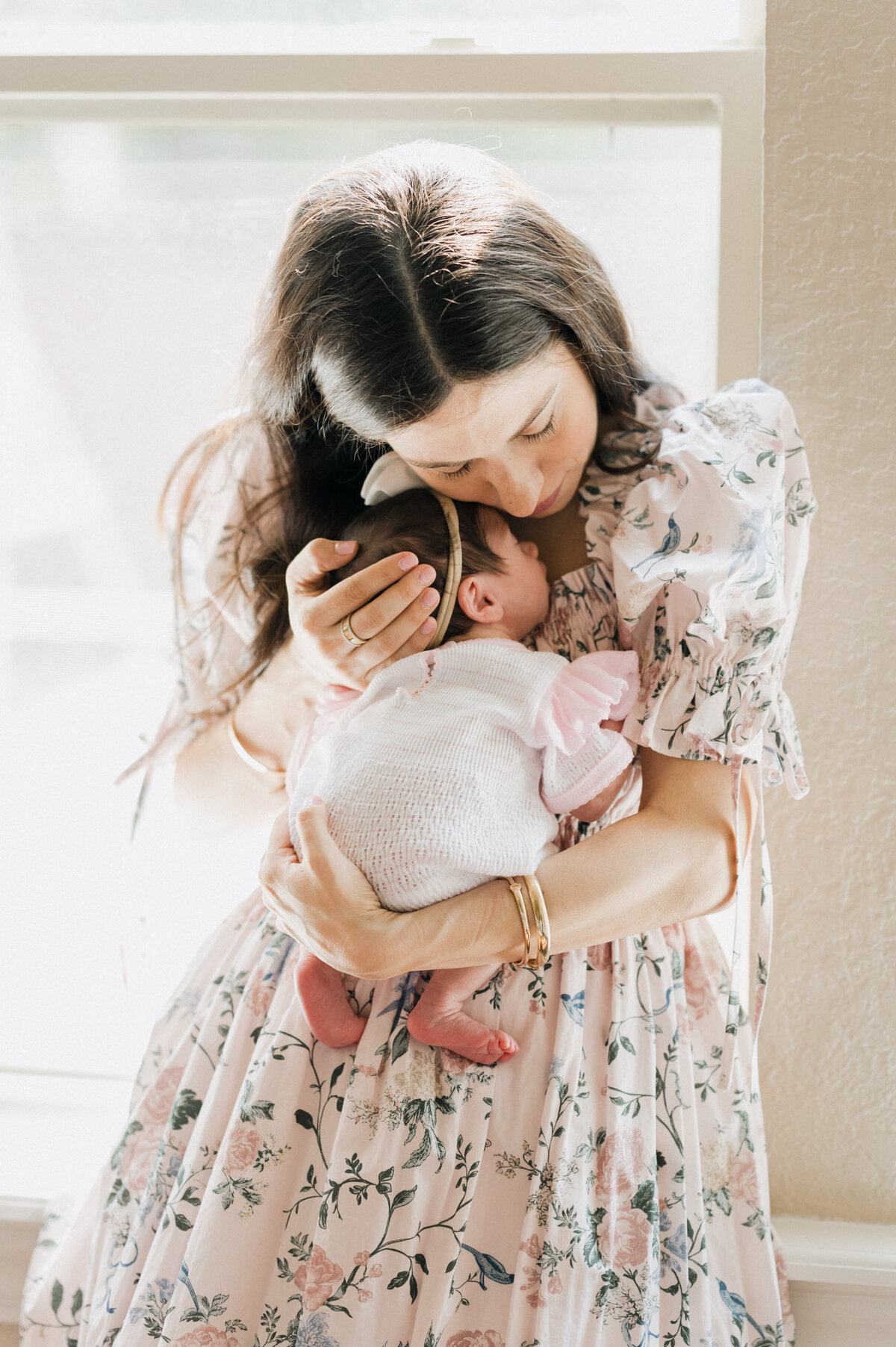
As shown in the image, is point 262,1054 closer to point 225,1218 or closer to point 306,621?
point 225,1218

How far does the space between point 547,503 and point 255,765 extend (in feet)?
1.64

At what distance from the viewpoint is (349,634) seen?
40.0 inches

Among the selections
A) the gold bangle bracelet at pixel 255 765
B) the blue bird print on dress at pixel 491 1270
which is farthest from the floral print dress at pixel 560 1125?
the gold bangle bracelet at pixel 255 765

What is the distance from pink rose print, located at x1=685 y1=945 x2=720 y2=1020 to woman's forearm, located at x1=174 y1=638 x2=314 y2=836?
537 mm

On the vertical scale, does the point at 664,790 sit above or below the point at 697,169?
→ below

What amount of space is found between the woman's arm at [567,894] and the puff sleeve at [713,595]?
0.06m

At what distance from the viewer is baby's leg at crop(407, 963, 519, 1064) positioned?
897 millimetres

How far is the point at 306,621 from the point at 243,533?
0.23 metres

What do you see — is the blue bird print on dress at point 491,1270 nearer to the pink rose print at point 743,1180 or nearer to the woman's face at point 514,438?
the pink rose print at point 743,1180

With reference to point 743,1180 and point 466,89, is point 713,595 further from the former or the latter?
point 466,89

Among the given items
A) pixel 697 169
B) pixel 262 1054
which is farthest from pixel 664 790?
pixel 697 169

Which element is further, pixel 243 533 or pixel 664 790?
pixel 243 533

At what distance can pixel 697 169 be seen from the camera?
132 centimetres

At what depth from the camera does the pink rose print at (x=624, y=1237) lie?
91 centimetres
